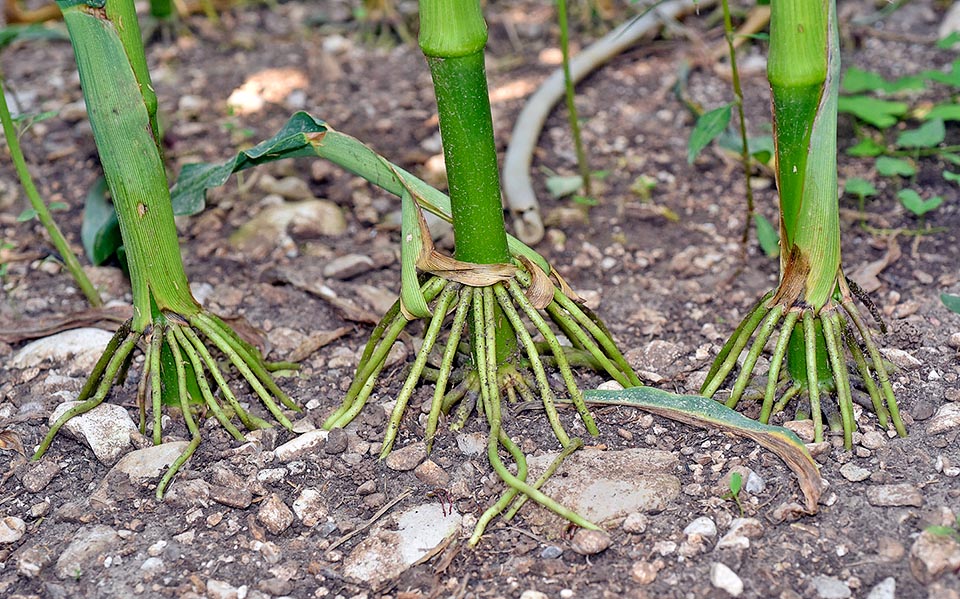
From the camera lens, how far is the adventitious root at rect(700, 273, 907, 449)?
1328 millimetres

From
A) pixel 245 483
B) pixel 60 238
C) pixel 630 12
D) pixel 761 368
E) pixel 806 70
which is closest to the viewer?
pixel 806 70

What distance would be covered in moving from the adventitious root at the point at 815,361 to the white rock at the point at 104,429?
798 millimetres

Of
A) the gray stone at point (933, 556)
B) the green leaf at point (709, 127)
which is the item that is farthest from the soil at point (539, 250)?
the green leaf at point (709, 127)

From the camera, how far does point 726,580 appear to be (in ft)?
3.89

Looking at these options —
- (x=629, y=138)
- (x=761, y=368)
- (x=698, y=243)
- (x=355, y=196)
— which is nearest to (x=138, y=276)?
(x=355, y=196)

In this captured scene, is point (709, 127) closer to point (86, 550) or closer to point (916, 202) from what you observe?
point (916, 202)

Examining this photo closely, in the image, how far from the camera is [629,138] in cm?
229

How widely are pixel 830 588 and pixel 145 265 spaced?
37.0 inches

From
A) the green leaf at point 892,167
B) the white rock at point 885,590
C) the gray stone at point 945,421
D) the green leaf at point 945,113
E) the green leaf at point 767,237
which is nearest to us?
the white rock at point 885,590

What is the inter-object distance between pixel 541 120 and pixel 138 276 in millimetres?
1103

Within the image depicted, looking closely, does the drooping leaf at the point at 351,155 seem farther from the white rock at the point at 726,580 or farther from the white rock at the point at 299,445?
the white rock at the point at 726,580

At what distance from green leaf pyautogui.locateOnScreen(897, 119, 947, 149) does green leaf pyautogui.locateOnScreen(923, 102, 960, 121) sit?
34mm

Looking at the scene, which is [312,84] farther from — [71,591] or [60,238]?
[71,591]

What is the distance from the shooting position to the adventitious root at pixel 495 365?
4.49 feet
